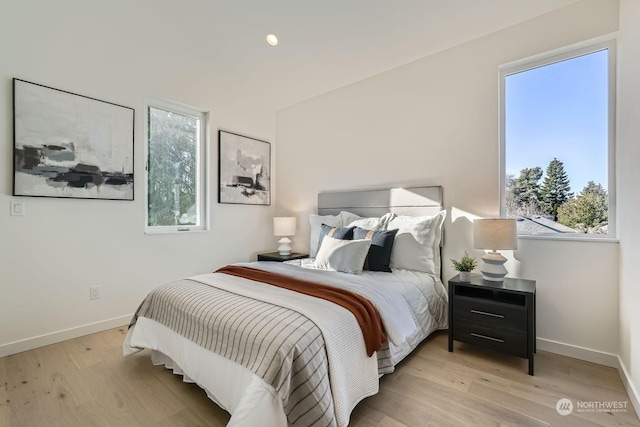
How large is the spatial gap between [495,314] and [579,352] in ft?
2.51

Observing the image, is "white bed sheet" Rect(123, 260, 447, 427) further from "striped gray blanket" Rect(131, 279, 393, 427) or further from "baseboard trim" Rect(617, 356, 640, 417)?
"baseboard trim" Rect(617, 356, 640, 417)

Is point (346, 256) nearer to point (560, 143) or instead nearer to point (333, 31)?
point (560, 143)

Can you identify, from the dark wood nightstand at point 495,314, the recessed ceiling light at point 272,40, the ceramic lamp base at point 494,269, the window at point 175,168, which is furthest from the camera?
the window at point 175,168

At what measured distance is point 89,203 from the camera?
8.84 ft

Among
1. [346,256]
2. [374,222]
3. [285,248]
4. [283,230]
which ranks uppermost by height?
[374,222]

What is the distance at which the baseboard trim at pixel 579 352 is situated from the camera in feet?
6.88

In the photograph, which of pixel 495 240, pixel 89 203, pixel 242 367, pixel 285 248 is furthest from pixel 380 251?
pixel 89 203

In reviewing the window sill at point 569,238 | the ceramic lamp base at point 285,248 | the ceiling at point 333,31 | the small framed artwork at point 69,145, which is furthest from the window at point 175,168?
the window sill at point 569,238

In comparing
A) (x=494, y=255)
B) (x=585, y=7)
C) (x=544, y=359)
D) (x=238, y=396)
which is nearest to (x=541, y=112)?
(x=585, y=7)

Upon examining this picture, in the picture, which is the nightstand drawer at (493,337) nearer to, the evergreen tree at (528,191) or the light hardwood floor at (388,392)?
the light hardwood floor at (388,392)

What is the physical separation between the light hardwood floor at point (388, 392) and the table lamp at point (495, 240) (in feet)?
2.10

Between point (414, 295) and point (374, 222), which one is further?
point (374, 222)

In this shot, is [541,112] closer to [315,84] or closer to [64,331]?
[315,84]

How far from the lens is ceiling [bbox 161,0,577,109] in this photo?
247 centimetres
